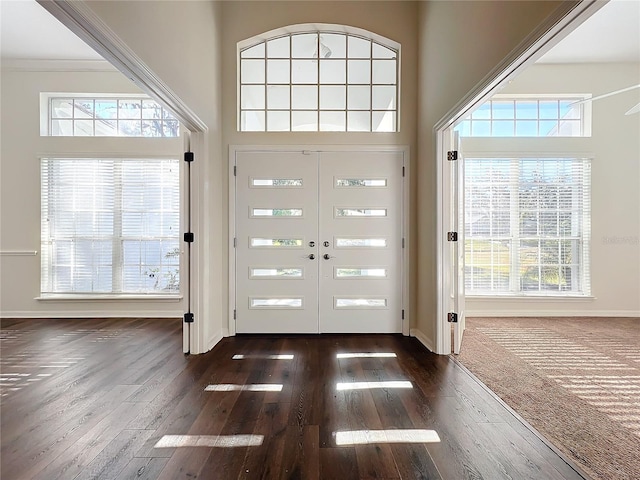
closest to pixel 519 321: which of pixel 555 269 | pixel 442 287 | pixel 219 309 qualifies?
pixel 555 269

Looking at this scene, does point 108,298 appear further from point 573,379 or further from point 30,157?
point 573,379

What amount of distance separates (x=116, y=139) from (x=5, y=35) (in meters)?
1.56

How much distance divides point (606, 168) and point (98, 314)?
288 inches

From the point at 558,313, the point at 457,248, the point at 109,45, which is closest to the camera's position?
the point at 109,45

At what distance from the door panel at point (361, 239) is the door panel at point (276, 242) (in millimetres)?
164

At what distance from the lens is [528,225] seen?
16.3 feet

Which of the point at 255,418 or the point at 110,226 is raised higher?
the point at 110,226

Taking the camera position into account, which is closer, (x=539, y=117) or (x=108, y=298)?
(x=108, y=298)

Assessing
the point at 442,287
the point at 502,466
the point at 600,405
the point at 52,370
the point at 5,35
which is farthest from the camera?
the point at 5,35

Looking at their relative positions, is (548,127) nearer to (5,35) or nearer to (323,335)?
(323,335)

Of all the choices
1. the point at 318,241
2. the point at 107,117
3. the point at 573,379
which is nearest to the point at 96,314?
the point at 107,117

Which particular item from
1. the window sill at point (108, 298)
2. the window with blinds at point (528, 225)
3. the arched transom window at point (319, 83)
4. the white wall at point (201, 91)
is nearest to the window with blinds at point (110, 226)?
the window sill at point (108, 298)

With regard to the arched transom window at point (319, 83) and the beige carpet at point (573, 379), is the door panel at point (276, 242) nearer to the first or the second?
the arched transom window at point (319, 83)

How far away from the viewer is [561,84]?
489cm
